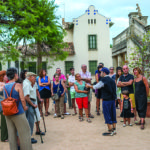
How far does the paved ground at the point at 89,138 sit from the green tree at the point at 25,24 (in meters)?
8.63

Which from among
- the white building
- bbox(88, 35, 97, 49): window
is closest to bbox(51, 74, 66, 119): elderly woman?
the white building

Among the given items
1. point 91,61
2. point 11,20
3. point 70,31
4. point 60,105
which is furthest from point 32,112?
point 70,31

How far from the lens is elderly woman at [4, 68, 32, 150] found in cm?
441

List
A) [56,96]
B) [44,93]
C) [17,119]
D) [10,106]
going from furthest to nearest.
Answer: [44,93], [56,96], [17,119], [10,106]

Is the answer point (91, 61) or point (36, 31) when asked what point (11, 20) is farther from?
point (91, 61)

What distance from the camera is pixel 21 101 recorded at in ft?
14.7

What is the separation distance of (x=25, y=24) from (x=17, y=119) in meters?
11.4

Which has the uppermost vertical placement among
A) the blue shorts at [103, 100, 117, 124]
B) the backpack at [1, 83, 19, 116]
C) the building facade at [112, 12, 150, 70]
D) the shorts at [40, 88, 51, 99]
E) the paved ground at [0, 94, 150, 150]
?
the building facade at [112, 12, 150, 70]

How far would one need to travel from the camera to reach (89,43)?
23.2 metres

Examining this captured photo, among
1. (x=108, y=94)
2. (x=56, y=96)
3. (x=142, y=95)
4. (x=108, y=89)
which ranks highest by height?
(x=108, y=89)

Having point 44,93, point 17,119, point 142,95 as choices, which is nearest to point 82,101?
point 44,93

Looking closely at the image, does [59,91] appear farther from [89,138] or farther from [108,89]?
[89,138]

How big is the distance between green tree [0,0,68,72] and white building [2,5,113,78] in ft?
17.7

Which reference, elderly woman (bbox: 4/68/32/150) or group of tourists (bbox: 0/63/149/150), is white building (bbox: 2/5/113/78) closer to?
group of tourists (bbox: 0/63/149/150)
